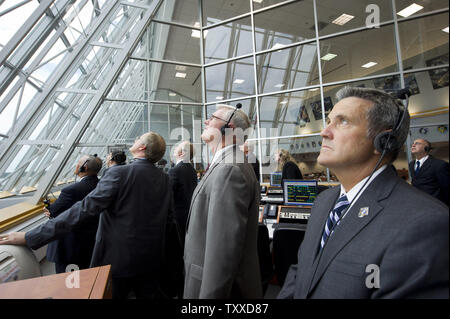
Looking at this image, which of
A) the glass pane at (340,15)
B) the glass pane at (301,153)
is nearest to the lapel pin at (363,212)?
the glass pane at (301,153)

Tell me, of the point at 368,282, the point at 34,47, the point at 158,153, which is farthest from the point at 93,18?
the point at 368,282

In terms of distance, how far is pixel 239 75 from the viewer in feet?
23.4

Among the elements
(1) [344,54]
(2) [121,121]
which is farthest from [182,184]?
(1) [344,54]

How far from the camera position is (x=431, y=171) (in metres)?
0.61

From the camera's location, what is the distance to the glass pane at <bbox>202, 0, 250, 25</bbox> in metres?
7.11

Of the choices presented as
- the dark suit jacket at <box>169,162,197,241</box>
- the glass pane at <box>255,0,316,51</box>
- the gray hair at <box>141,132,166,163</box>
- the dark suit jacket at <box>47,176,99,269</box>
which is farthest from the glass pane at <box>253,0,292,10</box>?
the dark suit jacket at <box>47,176,99,269</box>

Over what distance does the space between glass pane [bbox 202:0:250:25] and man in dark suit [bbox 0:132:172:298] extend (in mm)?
6943

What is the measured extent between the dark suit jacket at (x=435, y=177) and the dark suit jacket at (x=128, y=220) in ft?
5.47

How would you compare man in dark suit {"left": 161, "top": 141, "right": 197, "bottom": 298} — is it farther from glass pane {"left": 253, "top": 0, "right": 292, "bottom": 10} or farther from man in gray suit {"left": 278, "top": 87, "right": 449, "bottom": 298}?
glass pane {"left": 253, "top": 0, "right": 292, "bottom": 10}

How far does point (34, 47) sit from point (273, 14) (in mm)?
6027

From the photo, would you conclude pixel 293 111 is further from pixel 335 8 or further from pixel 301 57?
pixel 335 8

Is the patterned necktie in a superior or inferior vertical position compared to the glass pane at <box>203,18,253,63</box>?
inferior

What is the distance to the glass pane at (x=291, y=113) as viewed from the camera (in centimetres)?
630

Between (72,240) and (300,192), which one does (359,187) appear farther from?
(72,240)
